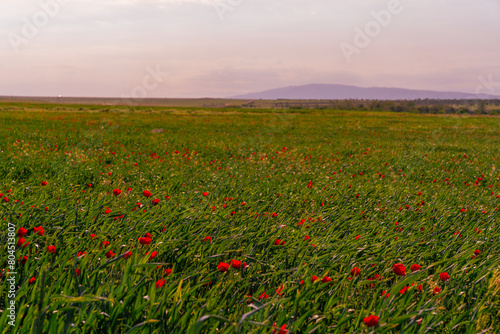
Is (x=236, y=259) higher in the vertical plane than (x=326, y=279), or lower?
lower

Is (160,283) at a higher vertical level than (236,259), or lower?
higher

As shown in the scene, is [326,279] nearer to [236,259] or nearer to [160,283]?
[236,259]

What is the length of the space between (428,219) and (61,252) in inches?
185

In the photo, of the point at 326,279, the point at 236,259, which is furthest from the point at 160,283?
the point at 326,279

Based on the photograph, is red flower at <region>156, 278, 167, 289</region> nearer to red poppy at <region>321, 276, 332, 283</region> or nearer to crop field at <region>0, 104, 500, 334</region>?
crop field at <region>0, 104, 500, 334</region>

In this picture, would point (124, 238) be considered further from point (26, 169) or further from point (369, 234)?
point (26, 169)

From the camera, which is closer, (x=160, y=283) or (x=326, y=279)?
(x=160, y=283)

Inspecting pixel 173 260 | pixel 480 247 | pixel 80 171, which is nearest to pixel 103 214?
pixel 173 260

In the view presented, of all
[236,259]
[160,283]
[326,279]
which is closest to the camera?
[160,283]

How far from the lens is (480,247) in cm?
356

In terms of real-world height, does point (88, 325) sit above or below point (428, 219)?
above

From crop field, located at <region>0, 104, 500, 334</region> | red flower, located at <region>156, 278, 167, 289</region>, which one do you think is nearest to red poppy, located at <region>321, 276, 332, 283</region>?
crop field, located at <region>0, 104, 500, 334</region>

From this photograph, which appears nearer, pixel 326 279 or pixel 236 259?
pixel 326 279

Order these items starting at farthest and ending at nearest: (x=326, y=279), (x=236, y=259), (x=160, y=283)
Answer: (x=236, y=259) < (x=326, y=279) < (x=160, y=283)
